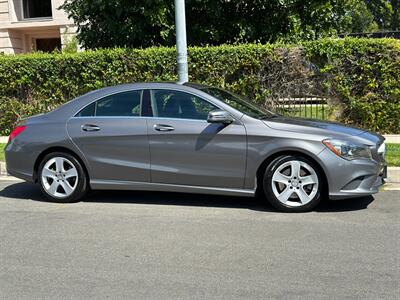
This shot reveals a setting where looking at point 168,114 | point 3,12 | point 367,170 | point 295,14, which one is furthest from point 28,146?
point 3,12

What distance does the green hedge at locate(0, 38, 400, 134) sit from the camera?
11.8m

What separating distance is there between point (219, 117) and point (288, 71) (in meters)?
6.16

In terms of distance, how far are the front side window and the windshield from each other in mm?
272

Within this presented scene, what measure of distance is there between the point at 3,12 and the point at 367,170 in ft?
81.5

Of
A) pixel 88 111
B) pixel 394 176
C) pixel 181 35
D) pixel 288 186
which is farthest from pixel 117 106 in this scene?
pixel 394 176

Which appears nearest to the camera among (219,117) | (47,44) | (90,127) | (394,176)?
(219,117)

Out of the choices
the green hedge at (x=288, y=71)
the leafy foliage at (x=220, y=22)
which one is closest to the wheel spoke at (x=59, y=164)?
the green hedge at (x=288, y=71)

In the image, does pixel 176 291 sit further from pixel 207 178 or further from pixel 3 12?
pixel 3 12

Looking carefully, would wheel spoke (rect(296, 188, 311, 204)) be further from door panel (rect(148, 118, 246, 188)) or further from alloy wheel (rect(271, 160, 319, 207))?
door panel (rect(148, 118, 246, 188))

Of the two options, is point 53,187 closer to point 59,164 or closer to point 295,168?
point 59,164

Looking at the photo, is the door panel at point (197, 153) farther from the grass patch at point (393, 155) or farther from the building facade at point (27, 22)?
the building facade at point (27, 22)

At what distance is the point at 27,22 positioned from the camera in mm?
26891

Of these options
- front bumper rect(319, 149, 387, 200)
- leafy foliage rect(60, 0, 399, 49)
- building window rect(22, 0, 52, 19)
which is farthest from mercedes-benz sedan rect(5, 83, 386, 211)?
building window rect(22, 0, 52, 19)

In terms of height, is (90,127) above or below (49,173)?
above
